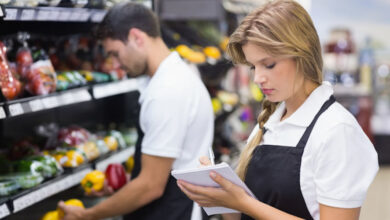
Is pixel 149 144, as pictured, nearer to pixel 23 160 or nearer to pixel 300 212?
pixel 23 160

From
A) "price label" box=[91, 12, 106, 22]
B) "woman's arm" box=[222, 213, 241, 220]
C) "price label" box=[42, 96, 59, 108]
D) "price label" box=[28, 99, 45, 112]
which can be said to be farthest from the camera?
"price label" box=[91, 12, 106, 22]

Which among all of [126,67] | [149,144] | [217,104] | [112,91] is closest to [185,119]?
[149,144]

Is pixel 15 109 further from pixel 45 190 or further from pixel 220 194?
pixel 220 194

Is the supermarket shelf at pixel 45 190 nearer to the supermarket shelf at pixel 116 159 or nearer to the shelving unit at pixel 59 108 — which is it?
the shelving unit at pixel 59 108


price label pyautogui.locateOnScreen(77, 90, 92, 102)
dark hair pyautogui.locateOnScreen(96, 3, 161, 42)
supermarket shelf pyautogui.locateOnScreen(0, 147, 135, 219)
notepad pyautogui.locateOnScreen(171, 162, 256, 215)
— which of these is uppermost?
dark hair pyautogui.locateOnScreen(96, 3, 161, 42)

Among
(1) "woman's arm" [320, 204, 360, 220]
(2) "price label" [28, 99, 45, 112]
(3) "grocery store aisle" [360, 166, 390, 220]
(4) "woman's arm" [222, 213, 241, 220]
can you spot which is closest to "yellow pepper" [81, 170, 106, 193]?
(2) "price label" [28, 99, 45, 112]

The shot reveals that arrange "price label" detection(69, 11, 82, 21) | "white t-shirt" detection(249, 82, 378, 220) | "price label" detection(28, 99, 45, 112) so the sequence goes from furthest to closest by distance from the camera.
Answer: "price label" detection(69, 11, 82, 21) < "price label" detection(28, 99, 45, 112) < "white t-shirt" detection(249, 82, 378, 220)

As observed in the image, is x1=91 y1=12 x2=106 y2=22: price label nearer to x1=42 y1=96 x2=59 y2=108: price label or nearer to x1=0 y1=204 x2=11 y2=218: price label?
x1=42 y1=96 x2=59 y2=108: price label

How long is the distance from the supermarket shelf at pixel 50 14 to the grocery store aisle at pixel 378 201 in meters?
3.92

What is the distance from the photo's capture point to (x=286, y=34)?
164 centimetres

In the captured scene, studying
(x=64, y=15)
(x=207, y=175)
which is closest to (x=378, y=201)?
(x=64, y=15)

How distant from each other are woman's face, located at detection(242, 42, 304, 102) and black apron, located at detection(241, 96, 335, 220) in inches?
5.1

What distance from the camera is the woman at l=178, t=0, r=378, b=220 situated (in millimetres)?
1578

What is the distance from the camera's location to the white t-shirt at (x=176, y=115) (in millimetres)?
2379
